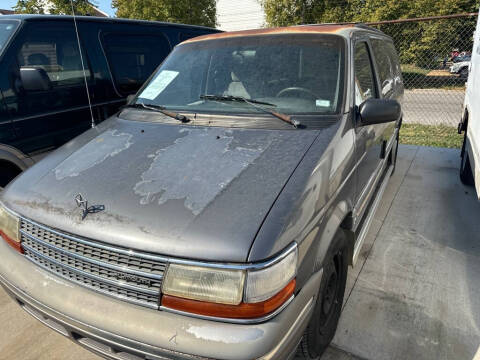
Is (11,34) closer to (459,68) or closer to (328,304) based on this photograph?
(328,304)

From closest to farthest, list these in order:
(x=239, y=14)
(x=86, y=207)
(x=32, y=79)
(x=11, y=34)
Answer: (x=86, y=207) → (x=32, y=79) → (x=11, y=34) → (x=239, y=14)

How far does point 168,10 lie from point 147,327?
61.2ft

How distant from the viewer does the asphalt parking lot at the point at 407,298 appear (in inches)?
87.9

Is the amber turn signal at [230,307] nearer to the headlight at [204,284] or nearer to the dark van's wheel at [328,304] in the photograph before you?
the headlight at [204,284]

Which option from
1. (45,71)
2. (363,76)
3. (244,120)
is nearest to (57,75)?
(45,71)

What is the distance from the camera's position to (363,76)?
109 inches

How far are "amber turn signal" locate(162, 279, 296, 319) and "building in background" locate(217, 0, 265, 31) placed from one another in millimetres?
30668

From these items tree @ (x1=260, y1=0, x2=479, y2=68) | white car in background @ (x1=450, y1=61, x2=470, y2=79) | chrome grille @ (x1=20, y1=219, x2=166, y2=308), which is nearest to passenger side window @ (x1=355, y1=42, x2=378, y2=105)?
chrome grille @ (x1=20, y1=219, x2=166, y2=308)

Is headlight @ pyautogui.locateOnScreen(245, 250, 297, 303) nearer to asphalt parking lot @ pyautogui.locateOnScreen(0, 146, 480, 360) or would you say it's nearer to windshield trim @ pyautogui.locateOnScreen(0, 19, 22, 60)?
asphalt parking lot @ pyautogui.locateOnScreen(0, 146, 480, 360)

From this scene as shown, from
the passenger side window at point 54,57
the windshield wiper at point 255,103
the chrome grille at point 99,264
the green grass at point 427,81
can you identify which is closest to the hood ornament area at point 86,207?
the chrome grille at point 99,264

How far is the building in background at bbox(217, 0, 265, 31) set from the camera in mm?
29578

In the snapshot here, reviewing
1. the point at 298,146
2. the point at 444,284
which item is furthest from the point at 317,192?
the point at 444,284

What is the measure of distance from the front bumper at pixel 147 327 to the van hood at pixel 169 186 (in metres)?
0.28

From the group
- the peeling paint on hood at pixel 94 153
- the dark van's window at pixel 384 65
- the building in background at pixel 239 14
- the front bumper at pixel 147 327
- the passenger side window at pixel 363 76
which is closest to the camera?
the front bumper at pixel 147 327
